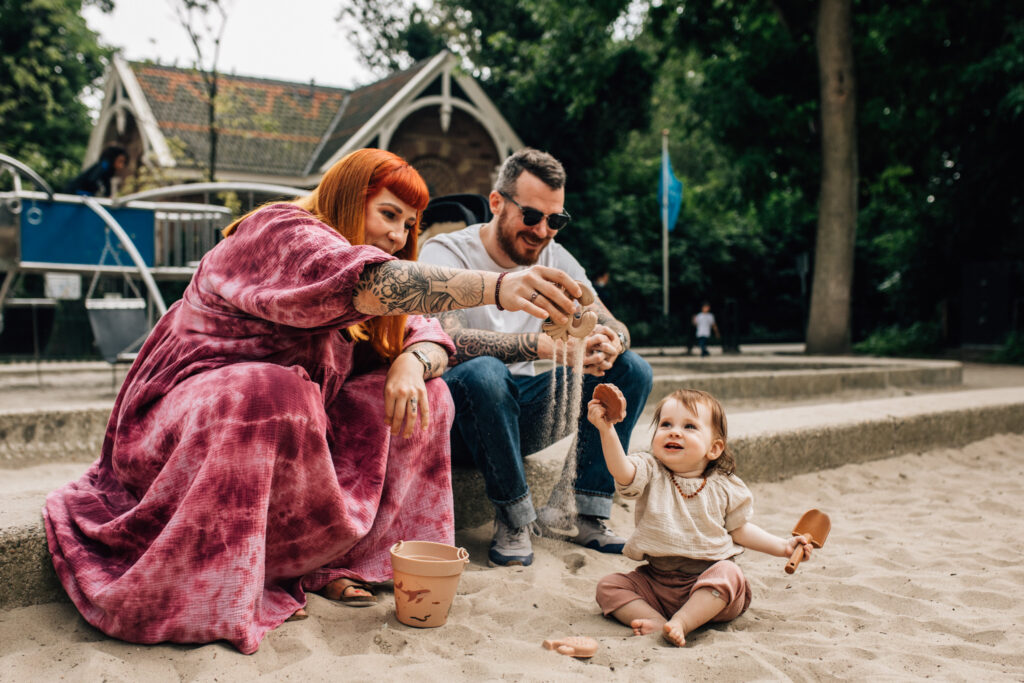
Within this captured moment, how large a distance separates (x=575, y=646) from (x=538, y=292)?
0.93 meters

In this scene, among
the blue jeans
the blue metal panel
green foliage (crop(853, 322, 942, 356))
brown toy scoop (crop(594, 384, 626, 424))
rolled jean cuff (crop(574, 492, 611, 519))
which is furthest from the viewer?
green foliage (crop(853, 322, 942, 356))

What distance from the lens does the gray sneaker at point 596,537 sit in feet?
10.6

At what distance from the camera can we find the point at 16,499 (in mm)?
2588

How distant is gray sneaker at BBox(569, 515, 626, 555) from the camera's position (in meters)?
3.22

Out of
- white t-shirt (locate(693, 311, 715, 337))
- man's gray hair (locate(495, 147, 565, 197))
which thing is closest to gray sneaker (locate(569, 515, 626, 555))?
man's gray hair (locate(495, 147, 565, 197))

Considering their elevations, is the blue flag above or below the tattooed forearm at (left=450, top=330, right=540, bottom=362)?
above

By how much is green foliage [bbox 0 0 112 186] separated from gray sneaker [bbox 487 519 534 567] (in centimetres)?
1524

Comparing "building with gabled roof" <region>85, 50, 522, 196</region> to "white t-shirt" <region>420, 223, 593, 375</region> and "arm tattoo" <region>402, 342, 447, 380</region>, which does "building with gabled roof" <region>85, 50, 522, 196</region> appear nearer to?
"white t-shirt" <region>420, 223, 593, 375</region>

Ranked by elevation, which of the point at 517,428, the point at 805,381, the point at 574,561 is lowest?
the point at 574,561

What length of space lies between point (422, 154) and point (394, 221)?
14.9m

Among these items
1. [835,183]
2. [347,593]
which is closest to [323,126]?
[835,183]

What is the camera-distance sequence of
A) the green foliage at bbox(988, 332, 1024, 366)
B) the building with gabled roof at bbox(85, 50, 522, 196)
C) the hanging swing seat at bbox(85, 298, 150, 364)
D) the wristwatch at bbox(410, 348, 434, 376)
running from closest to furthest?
the wristwatch at bbox(410, 348, 434, 376)
the hanging swing seat at bbox(85, 298, 150, 364)
the green foliage at bbox(988, 332, 1024, 366)
the building with gabled roof at bbox(85, 50, 522, 196)

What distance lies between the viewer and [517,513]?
303cm

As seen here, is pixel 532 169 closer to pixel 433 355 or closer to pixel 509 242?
pixel 509 242
